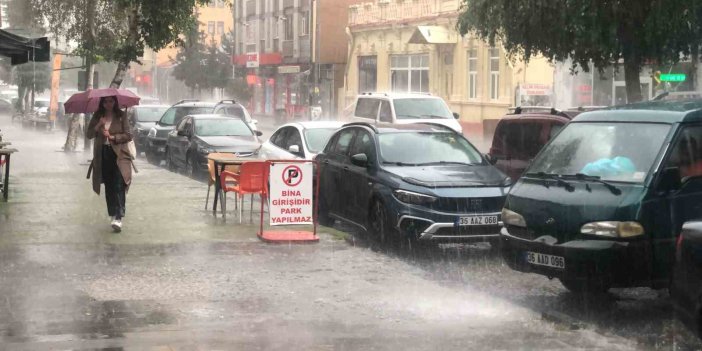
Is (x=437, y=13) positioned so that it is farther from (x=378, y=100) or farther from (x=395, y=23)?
(x=378, y=100)

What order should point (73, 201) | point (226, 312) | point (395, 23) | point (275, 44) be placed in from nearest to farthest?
point (226, 312) < point (73, 201) < point (395, 23) < point (275, 44)

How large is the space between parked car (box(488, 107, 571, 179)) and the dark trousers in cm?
515

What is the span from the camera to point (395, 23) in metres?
51.2

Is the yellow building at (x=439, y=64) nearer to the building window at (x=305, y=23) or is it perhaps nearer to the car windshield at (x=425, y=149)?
the building window at (x=305, y=23)

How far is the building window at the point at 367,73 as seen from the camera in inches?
2203

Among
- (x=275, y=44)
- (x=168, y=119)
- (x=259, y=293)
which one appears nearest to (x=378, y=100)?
(x=168, y=119)

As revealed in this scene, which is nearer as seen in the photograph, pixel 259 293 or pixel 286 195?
pixel 259 293

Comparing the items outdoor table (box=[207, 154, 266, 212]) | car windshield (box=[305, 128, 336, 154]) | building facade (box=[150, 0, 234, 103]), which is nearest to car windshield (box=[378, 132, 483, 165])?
outdoor table (box=[207, 154, 266, 212])

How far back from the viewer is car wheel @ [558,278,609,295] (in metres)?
8.72

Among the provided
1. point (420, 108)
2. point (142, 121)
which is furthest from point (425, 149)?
point (142, 121)

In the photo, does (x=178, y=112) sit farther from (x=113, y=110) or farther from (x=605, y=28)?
(x=113, y=110)

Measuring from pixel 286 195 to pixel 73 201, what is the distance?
5323 millimetres

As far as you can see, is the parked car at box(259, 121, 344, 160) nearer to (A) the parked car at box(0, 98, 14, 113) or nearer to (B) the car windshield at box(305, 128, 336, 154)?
(B) the car windshield at box(305, 128, 336, 154)

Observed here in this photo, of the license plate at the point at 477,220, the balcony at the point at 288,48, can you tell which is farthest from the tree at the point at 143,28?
the balcony at the point at 288,48
